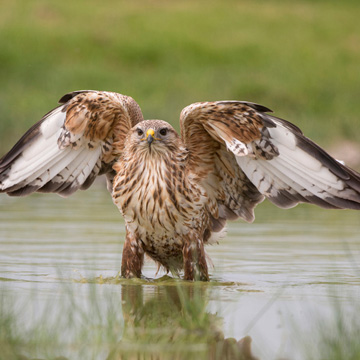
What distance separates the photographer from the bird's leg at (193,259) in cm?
674

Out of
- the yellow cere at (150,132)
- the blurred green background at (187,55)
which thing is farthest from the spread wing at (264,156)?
the blurred green background at (187,55)

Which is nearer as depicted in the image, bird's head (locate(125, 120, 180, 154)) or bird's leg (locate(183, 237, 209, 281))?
bird's head (locate(125, 120, 180, 154))

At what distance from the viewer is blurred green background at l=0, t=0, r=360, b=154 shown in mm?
23344

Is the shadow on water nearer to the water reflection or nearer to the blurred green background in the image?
the water reflection

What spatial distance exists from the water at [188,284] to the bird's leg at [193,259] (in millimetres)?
148

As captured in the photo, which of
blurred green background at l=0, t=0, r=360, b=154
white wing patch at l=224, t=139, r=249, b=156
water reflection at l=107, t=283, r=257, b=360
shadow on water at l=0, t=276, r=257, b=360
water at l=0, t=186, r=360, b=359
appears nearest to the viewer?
shadow on water at l=0, t=276, r=257, b=360

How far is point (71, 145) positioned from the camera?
6.96 meters

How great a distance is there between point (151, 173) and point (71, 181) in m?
0.90

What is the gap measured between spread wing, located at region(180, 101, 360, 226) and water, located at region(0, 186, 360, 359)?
59 cm

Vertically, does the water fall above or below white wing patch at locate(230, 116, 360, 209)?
below

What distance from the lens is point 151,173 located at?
6.62m

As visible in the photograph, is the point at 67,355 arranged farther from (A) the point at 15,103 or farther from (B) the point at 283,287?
(A) the point at 15,103

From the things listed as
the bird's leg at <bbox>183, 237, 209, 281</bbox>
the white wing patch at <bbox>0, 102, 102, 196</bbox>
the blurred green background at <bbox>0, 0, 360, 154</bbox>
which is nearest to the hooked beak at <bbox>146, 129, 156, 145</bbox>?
the white wing patch at <bbox>0, 102, 102, 196</bbox>

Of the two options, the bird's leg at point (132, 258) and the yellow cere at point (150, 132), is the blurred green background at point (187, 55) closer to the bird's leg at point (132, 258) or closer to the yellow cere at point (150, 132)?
the bird's leg at point (132, 258)
